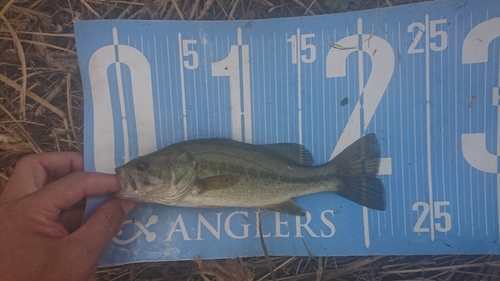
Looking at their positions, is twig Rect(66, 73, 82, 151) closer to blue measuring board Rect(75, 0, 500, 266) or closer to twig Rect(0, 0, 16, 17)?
blue measuring board Rect(75, 0, 500, 266)

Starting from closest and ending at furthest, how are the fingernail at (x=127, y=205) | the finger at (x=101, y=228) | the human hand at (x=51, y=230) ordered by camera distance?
1. the human hand at (x=51, y=230)
2. the finger at (x=101, y=228)
3. the fingernail at (x=127, y=205)

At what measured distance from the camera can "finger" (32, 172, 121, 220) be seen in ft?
7.19

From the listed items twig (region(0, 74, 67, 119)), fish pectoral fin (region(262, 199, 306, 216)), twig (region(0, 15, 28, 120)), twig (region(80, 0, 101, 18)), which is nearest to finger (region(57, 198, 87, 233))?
twig (region(0, 74, 67, 119))

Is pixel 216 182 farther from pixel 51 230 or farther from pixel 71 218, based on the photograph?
pixel 71 218

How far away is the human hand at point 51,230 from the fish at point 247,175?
0.20 meters

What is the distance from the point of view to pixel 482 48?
2607 millimetres

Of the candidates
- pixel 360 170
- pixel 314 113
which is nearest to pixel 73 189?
pixel 314 113

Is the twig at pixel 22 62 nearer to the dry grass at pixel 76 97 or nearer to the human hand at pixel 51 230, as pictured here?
the dry grass at pixel 76 97

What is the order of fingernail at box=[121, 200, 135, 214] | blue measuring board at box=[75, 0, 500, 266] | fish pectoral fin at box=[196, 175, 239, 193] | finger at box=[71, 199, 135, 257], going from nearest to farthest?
finger at box=[71, 199, 135, 257]
fish pectoral fin at box=[196, 175, 239, 193]
fingernail at box=[121, 200, 135, 214]
blue measuring board at box=[75, 0, 500, 266]

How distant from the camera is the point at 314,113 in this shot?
271 centimetres

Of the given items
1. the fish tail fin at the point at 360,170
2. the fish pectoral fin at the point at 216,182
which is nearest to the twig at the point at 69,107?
the fish pectoral fin at the point at 216,182

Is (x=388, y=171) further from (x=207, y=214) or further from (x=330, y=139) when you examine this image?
(x=207, y=214)

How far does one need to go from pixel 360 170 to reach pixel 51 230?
207cm

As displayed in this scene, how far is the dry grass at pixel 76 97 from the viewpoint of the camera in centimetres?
273
